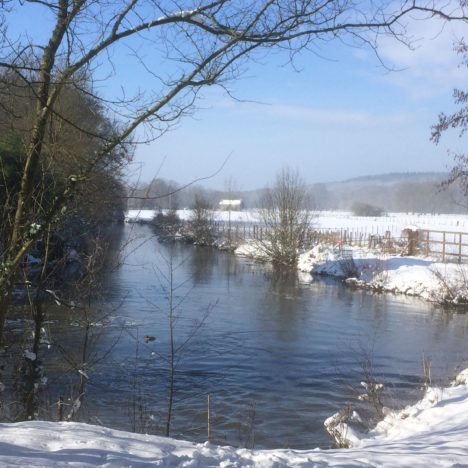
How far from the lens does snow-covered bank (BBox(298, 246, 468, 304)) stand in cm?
2438

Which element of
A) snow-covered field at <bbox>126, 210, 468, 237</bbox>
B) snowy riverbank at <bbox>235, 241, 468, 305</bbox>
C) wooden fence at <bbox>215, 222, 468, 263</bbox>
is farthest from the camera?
snow-covered field at <bbox>126, 210, 468, 237</bbox>

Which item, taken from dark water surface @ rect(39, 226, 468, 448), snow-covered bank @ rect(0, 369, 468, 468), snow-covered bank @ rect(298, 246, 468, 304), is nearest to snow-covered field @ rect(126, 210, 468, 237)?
snow-covered bank @ rect(298, 246, 468, 304)

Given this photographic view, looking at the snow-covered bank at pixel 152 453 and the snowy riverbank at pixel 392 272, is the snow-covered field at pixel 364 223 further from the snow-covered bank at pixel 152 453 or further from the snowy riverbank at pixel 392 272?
the snow-covered bank at pixel 152 453

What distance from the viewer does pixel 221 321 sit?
18312 mm

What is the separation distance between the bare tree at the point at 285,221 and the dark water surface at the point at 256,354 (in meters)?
12.4

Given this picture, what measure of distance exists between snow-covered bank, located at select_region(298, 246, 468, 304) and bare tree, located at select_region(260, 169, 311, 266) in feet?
4.67

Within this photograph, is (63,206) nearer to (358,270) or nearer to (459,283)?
(459,283)

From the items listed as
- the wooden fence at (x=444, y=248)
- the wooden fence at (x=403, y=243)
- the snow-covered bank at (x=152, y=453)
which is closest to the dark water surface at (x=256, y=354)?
the snow-covered bank at (x=152, y=453)

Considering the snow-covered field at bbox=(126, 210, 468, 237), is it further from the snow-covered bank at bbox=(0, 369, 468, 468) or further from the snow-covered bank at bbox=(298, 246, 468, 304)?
the snow-covered bank at bbox=(0, 369, 468, 468)

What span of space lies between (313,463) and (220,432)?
5257mm

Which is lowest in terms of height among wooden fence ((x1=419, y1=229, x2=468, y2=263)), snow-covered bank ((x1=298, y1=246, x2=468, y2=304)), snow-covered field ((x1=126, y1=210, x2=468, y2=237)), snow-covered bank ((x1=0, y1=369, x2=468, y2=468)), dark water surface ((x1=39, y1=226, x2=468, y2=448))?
dark water surface ((x1=39, y1=226, x2=468, y2=448))

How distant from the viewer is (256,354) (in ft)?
48.1

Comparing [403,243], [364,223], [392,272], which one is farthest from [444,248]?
[364,223]

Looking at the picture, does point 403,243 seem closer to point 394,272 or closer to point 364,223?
point 394,272
